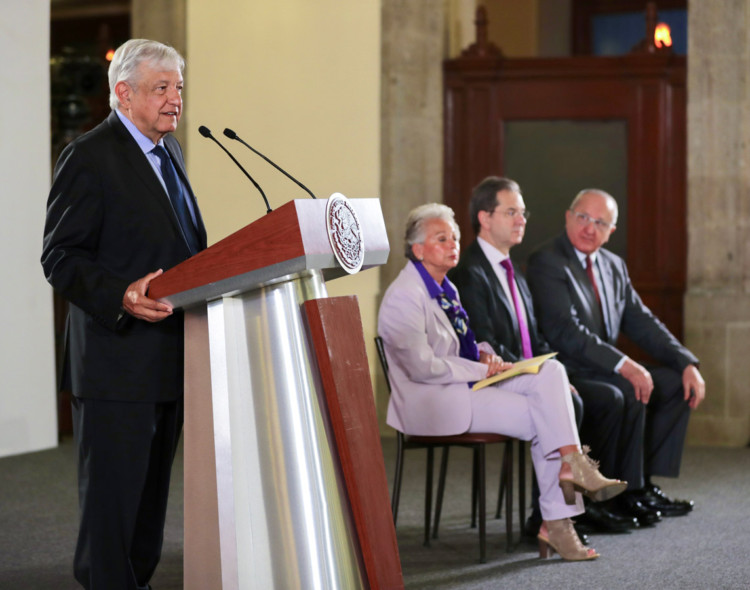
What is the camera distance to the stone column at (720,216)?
706 cm

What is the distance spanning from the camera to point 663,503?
4.82m

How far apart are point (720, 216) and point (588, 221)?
2.64m

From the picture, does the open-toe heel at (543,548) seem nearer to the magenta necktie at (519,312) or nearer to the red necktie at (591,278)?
the magenta necktie at (519,312)

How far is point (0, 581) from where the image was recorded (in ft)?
12.0

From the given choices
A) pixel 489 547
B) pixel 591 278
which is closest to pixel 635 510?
pixel 489 547

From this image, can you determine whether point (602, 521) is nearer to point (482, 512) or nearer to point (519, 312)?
point (482, 512)

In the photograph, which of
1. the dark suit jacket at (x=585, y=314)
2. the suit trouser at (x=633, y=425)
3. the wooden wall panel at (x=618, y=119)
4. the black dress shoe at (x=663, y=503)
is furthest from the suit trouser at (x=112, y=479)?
the wooden wall panel at (x=618, y=119)

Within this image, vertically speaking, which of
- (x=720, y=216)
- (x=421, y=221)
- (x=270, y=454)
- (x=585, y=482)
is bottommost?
(x=585, y=482)

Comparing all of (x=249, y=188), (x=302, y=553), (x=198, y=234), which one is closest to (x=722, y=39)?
(x=249, y=188)

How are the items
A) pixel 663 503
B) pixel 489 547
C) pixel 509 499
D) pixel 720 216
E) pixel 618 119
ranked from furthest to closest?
pixel 618 119
pixel 720 216
pixel 663 503
pixel 489 547
pixel 509 499

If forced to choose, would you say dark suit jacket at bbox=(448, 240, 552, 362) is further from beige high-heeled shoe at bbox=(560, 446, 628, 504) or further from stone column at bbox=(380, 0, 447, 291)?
stone column at bbox=(380, 0, 447, 291)

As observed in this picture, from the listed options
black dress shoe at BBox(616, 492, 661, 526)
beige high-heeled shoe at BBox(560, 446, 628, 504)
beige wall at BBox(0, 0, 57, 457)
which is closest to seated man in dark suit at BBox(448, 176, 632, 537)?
black dress shoe at BBox(616, 492, 661, 526)

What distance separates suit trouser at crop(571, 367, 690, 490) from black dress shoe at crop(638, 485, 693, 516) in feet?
0.30

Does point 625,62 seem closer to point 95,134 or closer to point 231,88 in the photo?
point 231,88
